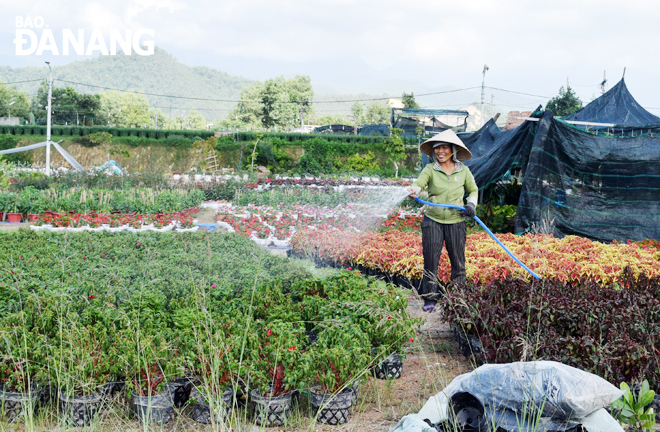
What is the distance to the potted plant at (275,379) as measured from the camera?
2.96 meters

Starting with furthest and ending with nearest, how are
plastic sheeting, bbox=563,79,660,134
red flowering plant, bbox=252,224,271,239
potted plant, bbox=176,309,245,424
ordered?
plastic sheeting, bbox=563,79,660,134 → red flowering plant, bbox=252,224,271,239 → potted plant, bbox=176,309,245,424

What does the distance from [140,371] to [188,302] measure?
132cm

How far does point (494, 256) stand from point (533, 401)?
4086 millimetres

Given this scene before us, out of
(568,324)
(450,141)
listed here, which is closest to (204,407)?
(568,324)

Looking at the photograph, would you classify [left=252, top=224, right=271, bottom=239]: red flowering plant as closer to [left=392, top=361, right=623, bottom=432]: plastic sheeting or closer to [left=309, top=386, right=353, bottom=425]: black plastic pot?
[left=309, top=386, right=353, bottom=425]: black plastic pot

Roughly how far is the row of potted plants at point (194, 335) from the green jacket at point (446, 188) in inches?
47.7

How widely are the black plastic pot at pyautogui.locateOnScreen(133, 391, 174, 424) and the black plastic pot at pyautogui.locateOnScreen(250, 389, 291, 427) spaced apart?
0.51 meters

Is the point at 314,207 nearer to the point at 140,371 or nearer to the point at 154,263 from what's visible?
the point at 154,263

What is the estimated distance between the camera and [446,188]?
17.7ft

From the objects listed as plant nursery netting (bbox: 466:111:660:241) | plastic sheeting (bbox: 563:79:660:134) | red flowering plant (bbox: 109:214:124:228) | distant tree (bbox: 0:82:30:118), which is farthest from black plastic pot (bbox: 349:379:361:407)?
distant tree (bbox: 0:82:30:118)

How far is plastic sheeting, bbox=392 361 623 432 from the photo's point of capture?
98.3 inches

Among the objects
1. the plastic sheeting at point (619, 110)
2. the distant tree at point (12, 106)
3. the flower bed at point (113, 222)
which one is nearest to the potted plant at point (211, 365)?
the flower bed at point (113, 222)

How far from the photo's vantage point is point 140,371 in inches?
121

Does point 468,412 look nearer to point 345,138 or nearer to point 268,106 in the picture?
point 345,138
